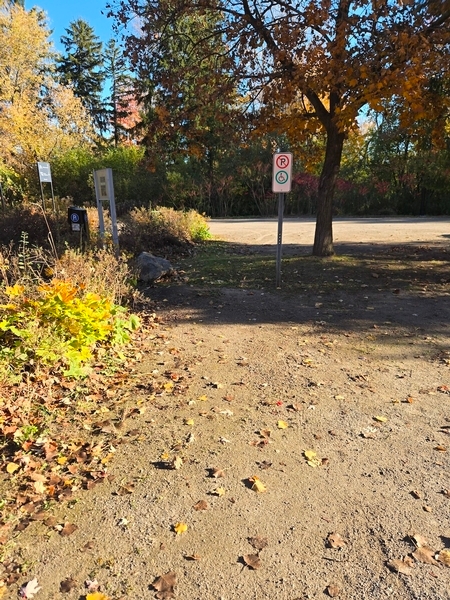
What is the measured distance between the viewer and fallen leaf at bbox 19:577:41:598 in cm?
193

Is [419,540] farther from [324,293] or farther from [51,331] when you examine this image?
[324,293]

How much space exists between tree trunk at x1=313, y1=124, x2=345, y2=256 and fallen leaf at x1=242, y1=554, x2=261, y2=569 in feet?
27.7

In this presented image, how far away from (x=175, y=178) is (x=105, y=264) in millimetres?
22696

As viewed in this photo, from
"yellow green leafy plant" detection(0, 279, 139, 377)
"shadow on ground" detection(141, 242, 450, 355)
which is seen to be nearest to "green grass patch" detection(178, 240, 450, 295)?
"shadow on ground" detection(141, 242, 450, 355)

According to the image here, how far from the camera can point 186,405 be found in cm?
368

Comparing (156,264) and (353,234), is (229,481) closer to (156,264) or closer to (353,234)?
(156,264)

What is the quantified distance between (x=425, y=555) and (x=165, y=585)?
1.28 m

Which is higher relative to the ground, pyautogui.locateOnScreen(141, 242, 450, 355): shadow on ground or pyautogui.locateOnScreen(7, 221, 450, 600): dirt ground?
pyautogui.locateOnScreen(141, 242, 450, 355): shadow on ground

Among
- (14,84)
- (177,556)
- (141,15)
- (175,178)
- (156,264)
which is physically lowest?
(177,556)

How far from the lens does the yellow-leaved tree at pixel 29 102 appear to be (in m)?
23.2

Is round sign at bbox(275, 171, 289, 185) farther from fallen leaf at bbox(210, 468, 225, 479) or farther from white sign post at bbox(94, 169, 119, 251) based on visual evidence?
fallen leaf at bbox(210, 468, 225, 479)

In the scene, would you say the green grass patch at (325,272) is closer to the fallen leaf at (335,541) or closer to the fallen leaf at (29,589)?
the fallen leaf at (335,541)

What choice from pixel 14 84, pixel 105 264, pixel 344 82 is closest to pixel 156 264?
pixel 105 264

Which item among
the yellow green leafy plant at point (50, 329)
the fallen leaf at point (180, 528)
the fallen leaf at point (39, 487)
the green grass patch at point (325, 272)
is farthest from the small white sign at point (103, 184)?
the fallen leaf at point (180, 528)
